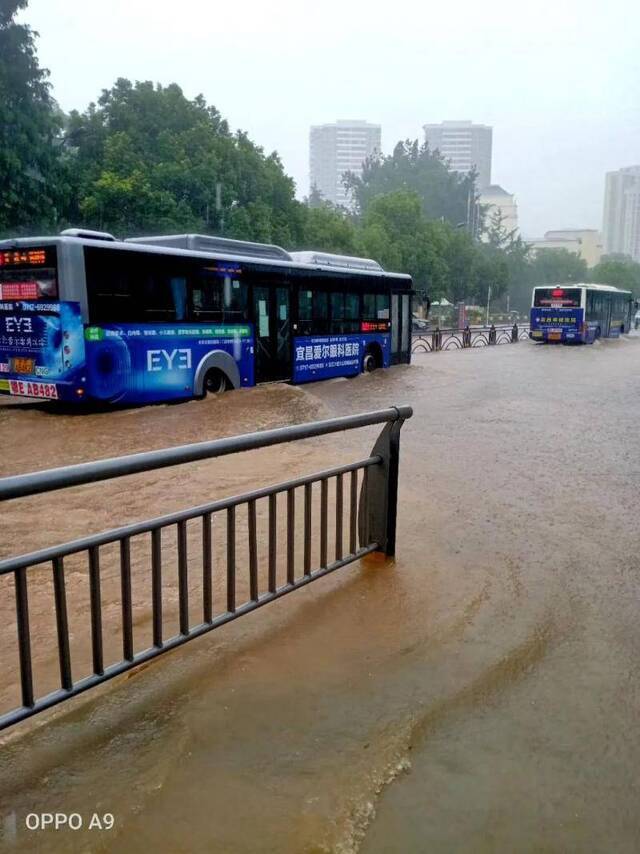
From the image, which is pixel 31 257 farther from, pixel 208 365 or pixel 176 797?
pixel 176 797

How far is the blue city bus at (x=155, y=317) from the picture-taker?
10836mm

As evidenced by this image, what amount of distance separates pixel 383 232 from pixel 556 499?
45918mm

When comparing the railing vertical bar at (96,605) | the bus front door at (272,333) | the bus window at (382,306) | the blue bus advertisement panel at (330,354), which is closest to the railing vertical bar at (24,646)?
the railing vertical bar at (96,605)

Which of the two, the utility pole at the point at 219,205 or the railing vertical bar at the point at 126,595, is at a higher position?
the utility pole at the point at 219,205

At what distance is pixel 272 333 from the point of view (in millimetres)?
14781

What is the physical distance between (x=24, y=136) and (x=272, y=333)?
14.5m

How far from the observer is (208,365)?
13.0m

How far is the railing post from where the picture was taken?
4.60 m

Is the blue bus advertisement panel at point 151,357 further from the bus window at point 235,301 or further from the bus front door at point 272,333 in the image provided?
the bus front door at point 272,333

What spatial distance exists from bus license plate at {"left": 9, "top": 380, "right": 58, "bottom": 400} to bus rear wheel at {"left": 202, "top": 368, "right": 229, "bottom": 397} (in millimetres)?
2808

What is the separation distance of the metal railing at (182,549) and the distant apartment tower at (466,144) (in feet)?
635

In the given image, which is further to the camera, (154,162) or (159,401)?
(154,162)

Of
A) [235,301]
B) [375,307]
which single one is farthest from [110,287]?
[375,307]

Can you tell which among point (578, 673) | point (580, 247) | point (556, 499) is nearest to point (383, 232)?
point (556, 499)
